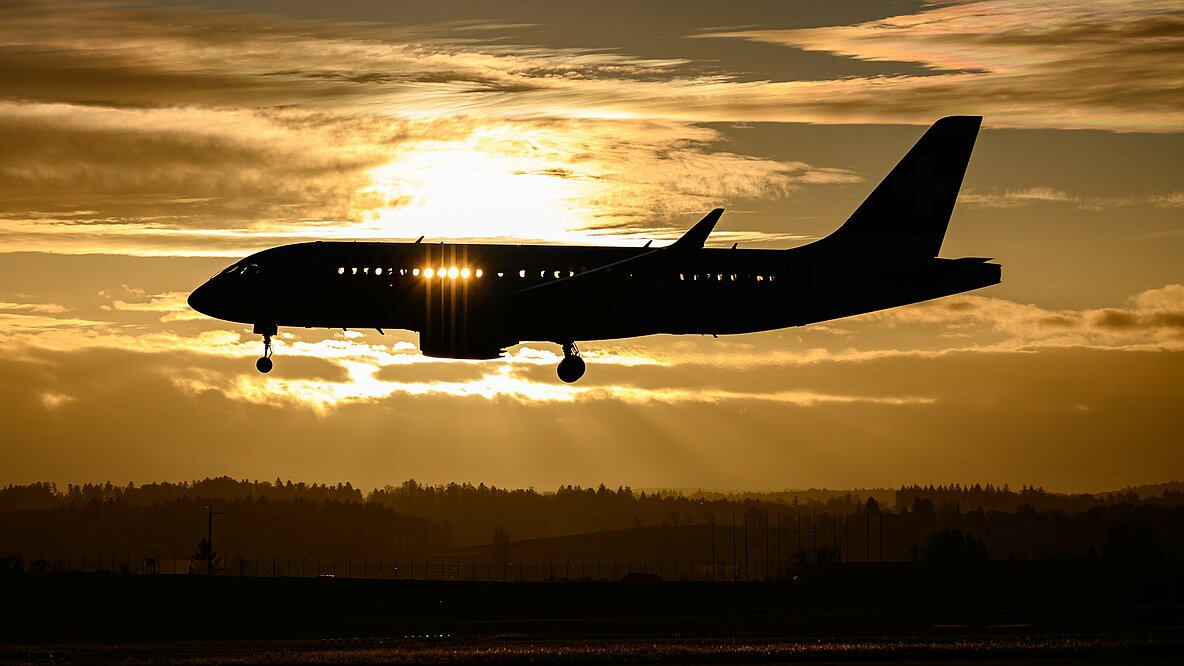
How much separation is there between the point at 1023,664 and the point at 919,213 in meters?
35.0

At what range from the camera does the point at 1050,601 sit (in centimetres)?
10706

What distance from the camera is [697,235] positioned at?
191ft

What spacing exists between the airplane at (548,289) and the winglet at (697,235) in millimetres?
51

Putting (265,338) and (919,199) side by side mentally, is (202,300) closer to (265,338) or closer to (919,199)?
(265,338)

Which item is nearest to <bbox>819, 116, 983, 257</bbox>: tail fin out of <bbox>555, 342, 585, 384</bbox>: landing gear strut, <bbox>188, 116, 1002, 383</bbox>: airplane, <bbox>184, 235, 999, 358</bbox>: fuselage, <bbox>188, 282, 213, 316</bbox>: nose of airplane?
<bbox>188, 116, 1002, 383</bbox>: airplane

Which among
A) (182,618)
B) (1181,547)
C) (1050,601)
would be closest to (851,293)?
(1050,601)

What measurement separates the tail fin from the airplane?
3.74 m

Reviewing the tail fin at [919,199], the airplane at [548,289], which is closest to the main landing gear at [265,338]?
the airplane at [548,289]

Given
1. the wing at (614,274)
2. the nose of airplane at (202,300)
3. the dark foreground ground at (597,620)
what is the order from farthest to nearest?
the nose of airplane at (202,300), the wing at (614,274), the dark foreground ground at (597,620)

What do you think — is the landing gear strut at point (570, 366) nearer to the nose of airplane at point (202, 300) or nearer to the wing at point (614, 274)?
the wing at point (614, 274)

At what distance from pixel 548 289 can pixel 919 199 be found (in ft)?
74.3

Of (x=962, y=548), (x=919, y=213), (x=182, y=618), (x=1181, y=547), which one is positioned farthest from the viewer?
(x=1181, y=547)

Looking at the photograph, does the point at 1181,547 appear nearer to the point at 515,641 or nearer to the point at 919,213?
the point at 919,213

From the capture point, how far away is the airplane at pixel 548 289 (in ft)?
203
